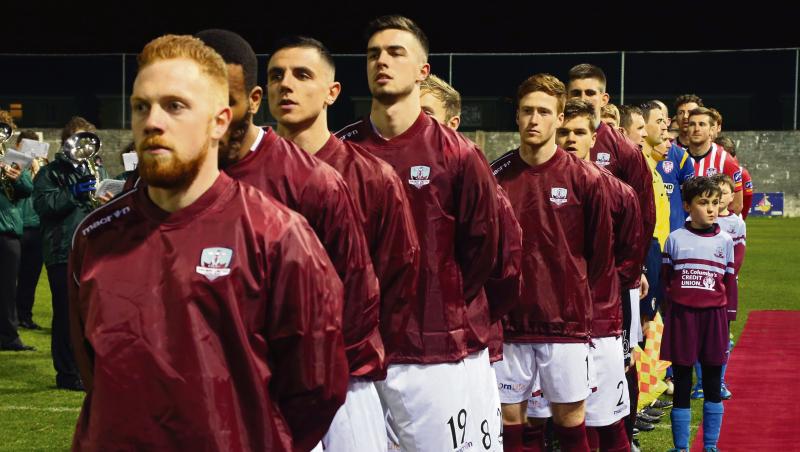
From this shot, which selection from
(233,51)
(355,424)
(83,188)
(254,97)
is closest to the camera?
(233,51)

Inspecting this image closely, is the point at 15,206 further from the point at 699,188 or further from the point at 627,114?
the point at 699,188

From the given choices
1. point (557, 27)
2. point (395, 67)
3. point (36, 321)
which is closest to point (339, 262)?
point (395, 67)

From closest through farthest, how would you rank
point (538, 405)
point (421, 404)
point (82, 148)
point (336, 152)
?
point (336, 152) → point (421, 404) → point (538, 405) → point (82, 148)

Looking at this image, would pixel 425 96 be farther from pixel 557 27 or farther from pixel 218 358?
pixel 557 27

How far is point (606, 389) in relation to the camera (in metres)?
6.60

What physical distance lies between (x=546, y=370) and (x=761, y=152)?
93.2 feet

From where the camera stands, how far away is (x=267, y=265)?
2.77m

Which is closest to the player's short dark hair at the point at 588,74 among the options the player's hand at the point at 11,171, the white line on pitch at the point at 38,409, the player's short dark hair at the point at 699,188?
the player's short dark hair at the point at 699,188

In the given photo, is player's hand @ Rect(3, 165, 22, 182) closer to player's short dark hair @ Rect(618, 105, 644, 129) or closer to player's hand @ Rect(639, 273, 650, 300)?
player's short dark hair @ Rect(618, 105, 644, 129)

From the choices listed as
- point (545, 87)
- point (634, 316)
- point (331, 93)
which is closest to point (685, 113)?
point (634, 316)

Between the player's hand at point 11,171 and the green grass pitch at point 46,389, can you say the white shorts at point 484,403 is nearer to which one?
the green grass pitch at point 46,389

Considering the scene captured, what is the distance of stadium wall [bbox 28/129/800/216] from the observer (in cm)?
3234

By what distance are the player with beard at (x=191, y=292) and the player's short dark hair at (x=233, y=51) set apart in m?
0.51

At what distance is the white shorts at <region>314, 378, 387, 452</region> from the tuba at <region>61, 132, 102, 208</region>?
18.5 feet
